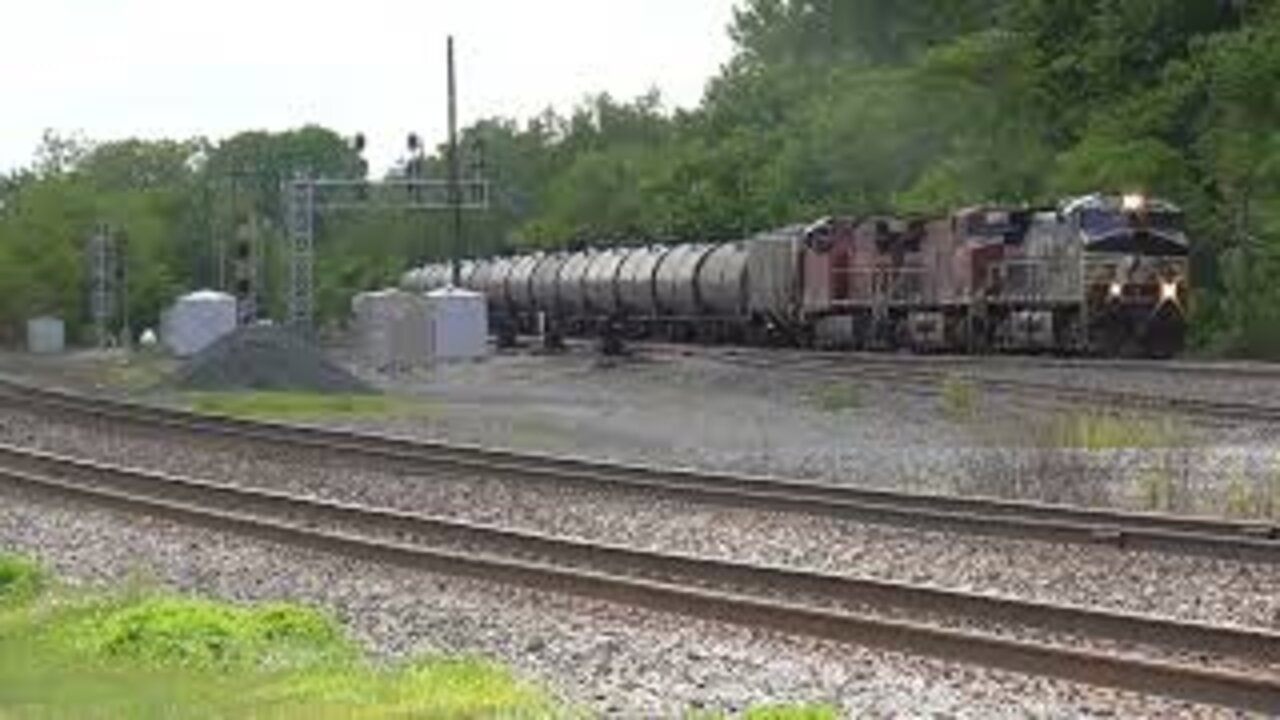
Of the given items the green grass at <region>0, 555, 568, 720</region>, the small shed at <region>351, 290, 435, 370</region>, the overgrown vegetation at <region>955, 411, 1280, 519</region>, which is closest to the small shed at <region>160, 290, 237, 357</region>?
the small shed at <region>351, 290, 435, 370</region>

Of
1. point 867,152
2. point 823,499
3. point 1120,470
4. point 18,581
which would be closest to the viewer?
point 18,581

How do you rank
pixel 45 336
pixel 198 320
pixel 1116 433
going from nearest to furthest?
pixel 1116 433
pixel 198 320
pixel 45 336

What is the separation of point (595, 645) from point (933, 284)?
34.8m

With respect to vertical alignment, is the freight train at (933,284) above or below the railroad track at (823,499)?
above

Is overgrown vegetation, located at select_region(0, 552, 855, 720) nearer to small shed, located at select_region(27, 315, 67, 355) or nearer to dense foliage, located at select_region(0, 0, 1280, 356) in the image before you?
dense foliage, located at select_region(0, 0, 1280, 356)

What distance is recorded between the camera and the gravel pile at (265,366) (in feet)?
155

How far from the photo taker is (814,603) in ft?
49.1

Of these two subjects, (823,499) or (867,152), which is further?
(867,152)

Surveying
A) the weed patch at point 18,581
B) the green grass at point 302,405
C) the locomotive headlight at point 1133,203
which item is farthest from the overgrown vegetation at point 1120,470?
the locomotive headlight at point 1133,203

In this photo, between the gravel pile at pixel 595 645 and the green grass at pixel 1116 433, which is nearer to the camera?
the gravel pile at pixel 595 645

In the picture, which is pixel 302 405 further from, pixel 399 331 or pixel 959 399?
pixel 399 331

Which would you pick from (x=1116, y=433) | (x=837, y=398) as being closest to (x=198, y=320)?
(x=837, y=398)

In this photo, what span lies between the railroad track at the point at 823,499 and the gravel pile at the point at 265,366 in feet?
44.7

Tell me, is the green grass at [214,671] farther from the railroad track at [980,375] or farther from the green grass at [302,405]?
the green grass at [302,405]
